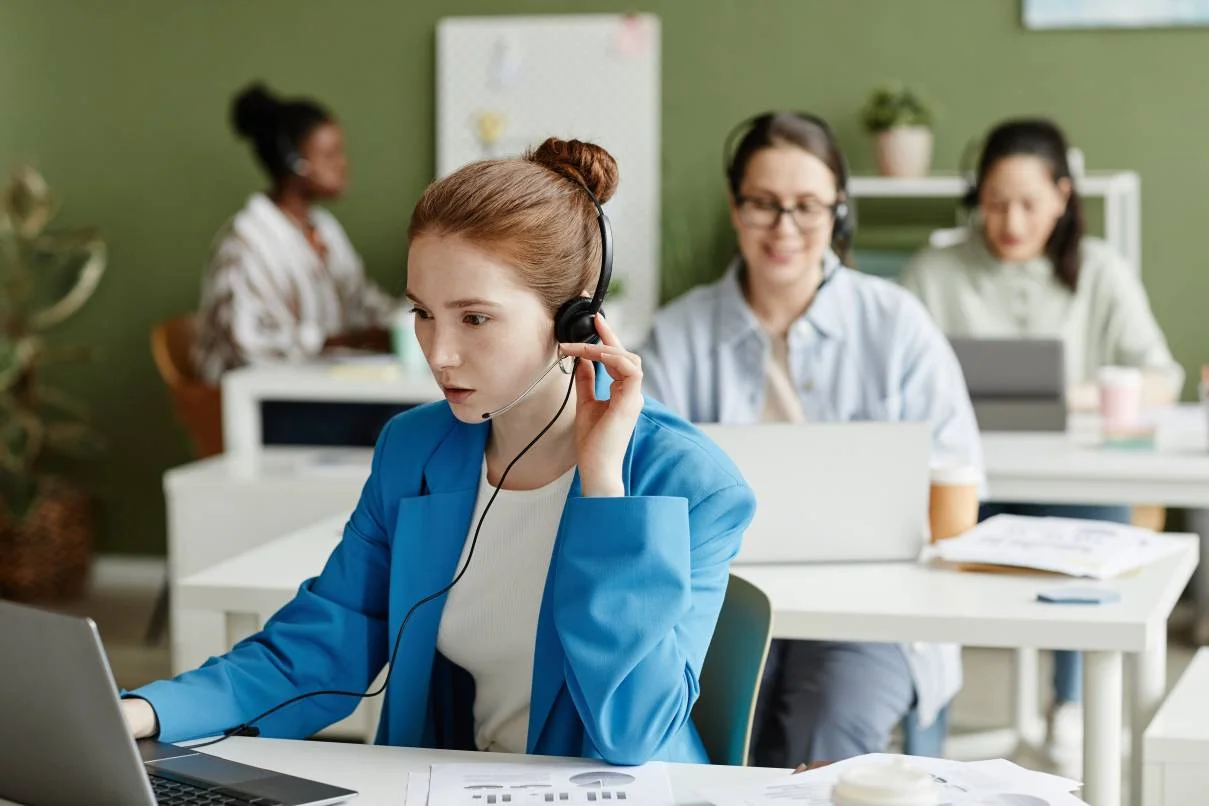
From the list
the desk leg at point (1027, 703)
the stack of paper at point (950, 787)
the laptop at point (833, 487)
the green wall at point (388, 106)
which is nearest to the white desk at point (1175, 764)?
the laptop at point (833, 487)

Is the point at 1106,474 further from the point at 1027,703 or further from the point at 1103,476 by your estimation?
the point at 1027,703

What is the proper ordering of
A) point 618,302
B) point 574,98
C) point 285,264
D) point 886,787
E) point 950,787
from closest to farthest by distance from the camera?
1. point 886,787
2. point 950,787
3. point 285,264
4. point 618,302
5. point 574,98

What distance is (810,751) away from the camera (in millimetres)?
2121

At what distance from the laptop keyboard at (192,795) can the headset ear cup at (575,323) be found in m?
0.50

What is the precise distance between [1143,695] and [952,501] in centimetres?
38

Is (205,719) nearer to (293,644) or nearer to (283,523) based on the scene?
(293,644)

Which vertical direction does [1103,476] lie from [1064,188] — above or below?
below

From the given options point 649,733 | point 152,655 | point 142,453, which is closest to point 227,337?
point 152,655

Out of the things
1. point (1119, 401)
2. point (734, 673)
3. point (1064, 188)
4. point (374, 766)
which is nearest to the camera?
point (374, 766)

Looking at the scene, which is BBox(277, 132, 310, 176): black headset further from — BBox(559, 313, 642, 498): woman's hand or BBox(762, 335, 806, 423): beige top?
BBox(559, 313, 642, 498): woman's hand

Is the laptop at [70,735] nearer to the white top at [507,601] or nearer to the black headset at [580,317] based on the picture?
the white top at [507,601]

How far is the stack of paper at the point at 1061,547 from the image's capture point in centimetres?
202

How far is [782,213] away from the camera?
246 centimetres

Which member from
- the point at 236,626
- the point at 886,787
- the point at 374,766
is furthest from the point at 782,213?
the point at 886,787
